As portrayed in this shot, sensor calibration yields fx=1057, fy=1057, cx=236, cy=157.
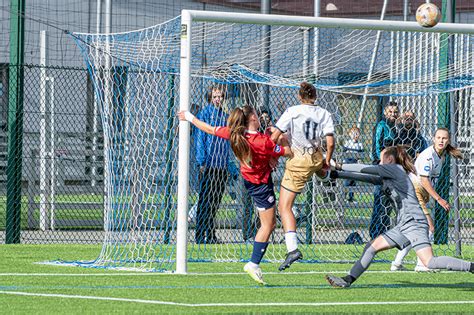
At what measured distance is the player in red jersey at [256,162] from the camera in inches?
384

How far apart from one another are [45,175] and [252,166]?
7.24 meters

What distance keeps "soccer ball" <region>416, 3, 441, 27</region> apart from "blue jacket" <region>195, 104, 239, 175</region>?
3.22 metres

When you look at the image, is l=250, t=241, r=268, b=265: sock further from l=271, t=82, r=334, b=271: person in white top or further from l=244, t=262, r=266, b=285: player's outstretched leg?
l=271, t=82, r=334, b=271: person in white top

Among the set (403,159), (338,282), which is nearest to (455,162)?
(403,159)

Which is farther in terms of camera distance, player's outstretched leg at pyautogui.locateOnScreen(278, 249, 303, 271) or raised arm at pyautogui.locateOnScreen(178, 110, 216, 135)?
raised arm at pyautogui.locateOnScreen(178, 110, 216, 135)

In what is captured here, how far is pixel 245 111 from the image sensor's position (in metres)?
10.0

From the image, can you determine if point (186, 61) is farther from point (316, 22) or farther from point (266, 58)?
point (266, 58)

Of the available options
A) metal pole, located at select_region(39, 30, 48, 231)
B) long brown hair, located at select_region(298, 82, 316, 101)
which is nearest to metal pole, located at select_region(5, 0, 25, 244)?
metal pole, located at select_region(39, 30, 48, 231)

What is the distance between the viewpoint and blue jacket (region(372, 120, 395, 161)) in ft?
47.7

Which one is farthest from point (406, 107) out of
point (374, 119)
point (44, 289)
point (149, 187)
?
point (44, 289)

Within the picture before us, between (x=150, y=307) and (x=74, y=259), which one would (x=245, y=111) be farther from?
(x=74, y=259)

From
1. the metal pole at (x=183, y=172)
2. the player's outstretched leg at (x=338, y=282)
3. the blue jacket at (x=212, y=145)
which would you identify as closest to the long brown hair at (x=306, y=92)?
the metal pole at (x=183, y=172)

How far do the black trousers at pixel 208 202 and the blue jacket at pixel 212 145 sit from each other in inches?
4.3

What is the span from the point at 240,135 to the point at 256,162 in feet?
1.05
